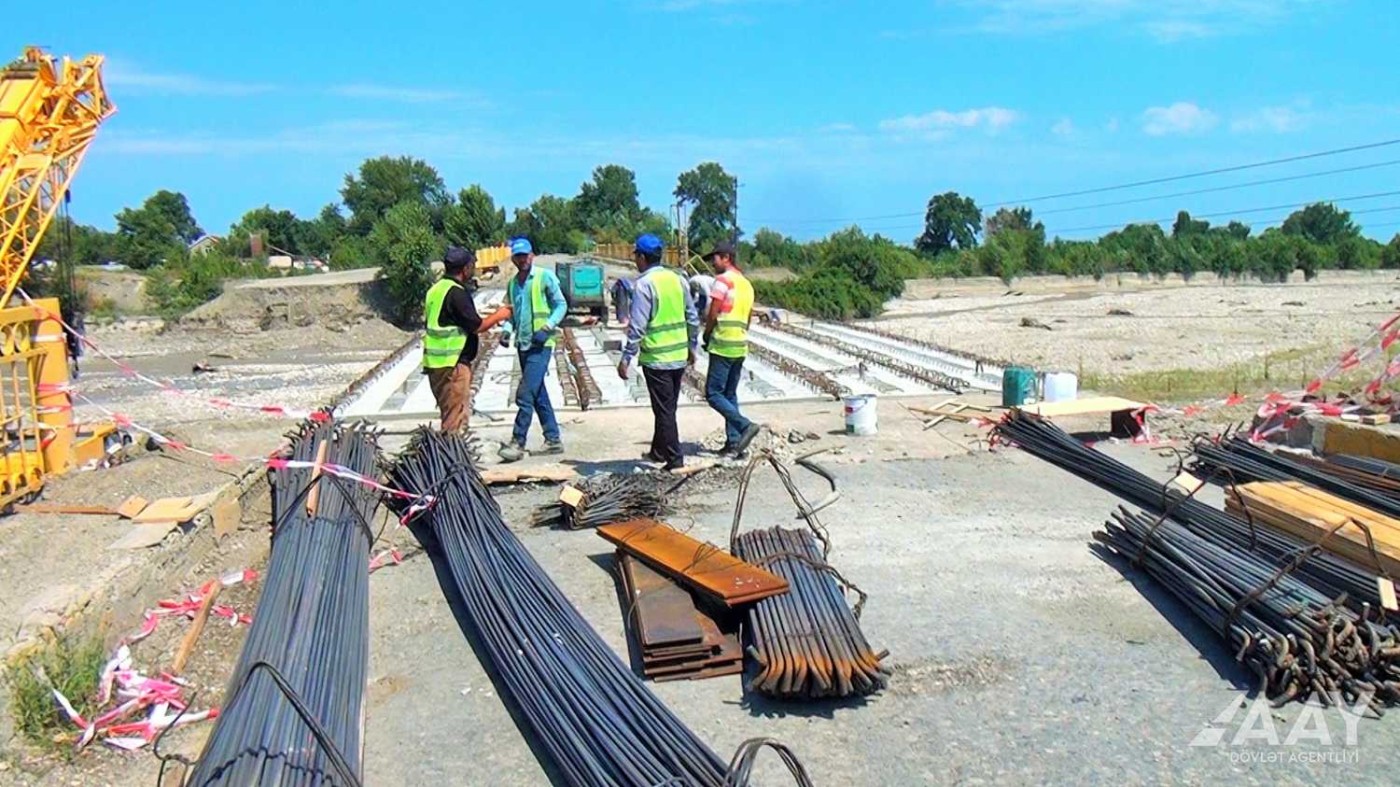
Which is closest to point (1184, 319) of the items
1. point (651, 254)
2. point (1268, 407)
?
point (1268, 407)

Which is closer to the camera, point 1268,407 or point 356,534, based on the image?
point 356,534

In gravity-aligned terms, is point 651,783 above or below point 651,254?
below

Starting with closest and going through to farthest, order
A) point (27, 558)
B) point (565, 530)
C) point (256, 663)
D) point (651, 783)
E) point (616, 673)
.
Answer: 1. point (651, 783)
2. point (256, 663)
3. point (616, 673)
4. point (27, 558)
5. point (565, 530)

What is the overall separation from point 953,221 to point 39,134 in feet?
257

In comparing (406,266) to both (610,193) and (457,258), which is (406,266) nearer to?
(457,258)

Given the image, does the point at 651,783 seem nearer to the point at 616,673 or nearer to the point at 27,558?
the point at 616,673

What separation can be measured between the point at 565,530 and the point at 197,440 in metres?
4.80

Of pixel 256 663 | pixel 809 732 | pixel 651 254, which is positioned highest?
pixel 651 254

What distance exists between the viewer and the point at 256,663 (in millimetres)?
3699

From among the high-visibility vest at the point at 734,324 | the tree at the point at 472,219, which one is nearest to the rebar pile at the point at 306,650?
the high-visibility vest at the point at 734,324

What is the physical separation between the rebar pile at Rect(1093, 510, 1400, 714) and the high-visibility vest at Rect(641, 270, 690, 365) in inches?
144

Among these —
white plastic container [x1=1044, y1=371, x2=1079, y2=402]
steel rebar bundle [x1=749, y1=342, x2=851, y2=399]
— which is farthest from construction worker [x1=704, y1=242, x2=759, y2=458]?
steel rebar bundle [x1=749, y1=342, x2=851, y2=399]

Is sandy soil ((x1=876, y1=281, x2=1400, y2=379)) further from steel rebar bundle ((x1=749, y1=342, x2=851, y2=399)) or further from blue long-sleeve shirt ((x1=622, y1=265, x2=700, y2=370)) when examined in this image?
blue long-sleeve shirt ((x1=622, y1=265, x2=700, y2=370))

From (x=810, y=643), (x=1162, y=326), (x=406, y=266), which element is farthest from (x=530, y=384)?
(x=1162, y=326)
